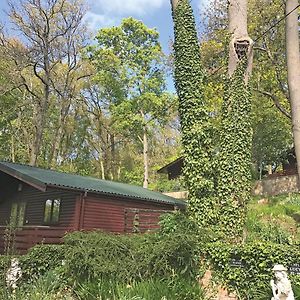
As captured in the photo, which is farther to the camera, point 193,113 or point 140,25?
point 140,25

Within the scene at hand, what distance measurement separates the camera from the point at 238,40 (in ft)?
37.7

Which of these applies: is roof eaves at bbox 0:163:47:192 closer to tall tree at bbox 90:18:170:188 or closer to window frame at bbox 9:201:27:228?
window frame at bbox 9:201:27:228

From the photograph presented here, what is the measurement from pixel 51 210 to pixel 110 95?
19191 mm

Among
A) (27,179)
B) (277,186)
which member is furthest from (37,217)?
(277,186)

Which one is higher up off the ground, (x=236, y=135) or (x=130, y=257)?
(x=236, y=135)

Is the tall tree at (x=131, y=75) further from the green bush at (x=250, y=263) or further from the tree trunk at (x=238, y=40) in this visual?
the green bush at (x=250, y=263)

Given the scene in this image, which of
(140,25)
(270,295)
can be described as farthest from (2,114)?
(270,295)

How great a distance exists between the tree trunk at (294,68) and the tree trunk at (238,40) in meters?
1.91

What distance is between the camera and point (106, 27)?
3378 cm

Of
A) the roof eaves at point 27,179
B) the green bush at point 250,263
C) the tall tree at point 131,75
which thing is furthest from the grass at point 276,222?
the tall tree at point 131,75

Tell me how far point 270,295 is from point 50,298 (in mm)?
4127

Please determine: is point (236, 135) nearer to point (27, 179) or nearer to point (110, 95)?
point (27, 179)

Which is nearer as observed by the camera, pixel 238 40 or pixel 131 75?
pixel 238 40

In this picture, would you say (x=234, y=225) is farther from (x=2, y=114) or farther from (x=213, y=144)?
(x=2, y=114)
